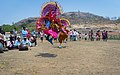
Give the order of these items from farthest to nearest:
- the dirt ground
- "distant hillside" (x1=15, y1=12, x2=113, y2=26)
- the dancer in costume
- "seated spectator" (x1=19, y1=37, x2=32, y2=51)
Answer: "distant hillside" (x1=15, y1=12, x2=113, y2=26)
"seated spectator" (x1=19, y1=37, x2=32, y2=51)
the dancer in costume
the dirt ground

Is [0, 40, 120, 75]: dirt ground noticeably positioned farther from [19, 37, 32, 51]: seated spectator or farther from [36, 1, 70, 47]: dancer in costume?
[19, 37, 32, 51]: seated spectator

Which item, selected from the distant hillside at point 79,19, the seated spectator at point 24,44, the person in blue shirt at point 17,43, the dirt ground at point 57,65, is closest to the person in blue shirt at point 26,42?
the seated spectator at point 24,44

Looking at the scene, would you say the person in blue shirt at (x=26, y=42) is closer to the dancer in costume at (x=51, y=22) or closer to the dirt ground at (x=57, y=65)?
the dancer in costume at (x=51, y=22)

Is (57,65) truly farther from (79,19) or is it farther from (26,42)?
(79,19)

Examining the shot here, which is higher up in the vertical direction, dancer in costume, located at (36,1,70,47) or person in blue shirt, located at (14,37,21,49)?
dancer in costume, located at (36,1,70,47)

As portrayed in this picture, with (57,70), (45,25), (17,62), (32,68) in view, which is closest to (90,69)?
(57,70)

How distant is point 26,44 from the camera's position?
23.0 meters

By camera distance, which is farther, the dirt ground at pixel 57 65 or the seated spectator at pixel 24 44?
the seated spectator at pixel 24 44

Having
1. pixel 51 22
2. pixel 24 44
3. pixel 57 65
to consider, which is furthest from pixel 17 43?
pixel 57 65

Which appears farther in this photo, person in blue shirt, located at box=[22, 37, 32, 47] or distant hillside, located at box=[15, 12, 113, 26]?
distant hillside, located at box=[15, 12, 113, 26]

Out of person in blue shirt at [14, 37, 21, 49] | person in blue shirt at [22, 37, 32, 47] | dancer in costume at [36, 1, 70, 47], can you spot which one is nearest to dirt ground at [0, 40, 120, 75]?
dancer in costume at [36, 1, 70, 47]

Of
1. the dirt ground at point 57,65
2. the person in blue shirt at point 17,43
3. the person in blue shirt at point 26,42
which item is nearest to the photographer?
the dirt ground at point 57,65

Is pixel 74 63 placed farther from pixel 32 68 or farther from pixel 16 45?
pixel 16 45

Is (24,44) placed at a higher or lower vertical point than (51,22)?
lower
